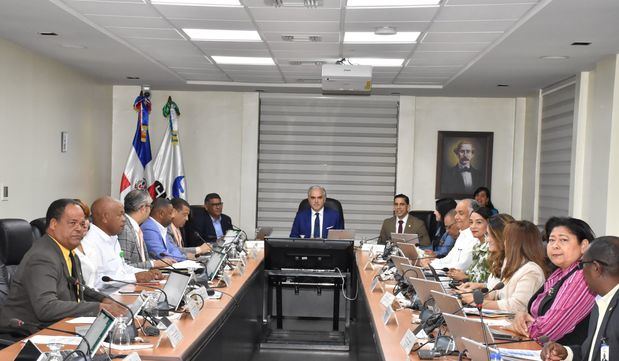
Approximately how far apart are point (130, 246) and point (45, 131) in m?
3.31

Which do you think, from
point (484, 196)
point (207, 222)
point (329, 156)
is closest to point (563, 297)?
point (207, 222)

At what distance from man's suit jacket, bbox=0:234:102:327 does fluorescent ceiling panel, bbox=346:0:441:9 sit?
8.99ft

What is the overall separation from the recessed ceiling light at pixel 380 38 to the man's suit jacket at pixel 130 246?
7.78 feet

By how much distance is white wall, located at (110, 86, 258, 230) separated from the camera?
37.0 feet

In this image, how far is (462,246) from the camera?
643 cm

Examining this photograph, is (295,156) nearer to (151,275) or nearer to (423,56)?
(423,56)

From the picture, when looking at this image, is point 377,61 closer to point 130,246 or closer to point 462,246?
point 462,246

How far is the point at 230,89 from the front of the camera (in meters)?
11.0

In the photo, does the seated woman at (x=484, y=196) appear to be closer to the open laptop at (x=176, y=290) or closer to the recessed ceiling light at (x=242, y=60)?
the recessed ceiling light at (x=242, y=60)

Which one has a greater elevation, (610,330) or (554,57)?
(554,57)

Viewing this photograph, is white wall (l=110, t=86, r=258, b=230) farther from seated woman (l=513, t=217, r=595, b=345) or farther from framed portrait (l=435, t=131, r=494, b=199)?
seated woman (l=513, t=217, r=595, b=345)

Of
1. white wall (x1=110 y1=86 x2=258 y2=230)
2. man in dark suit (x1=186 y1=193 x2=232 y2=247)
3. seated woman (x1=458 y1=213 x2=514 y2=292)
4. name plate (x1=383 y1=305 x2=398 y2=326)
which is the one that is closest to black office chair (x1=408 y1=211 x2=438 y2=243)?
man in dark suit (x1=186 y1=193 x2=232 y2=247)

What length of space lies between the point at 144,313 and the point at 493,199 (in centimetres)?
846

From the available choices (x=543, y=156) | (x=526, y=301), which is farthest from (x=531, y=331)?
(x=543, y=156)
